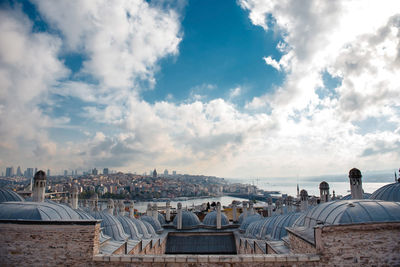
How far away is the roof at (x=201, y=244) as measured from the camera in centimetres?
2057

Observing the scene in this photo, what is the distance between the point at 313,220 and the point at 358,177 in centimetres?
528

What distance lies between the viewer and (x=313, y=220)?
29.0 ft

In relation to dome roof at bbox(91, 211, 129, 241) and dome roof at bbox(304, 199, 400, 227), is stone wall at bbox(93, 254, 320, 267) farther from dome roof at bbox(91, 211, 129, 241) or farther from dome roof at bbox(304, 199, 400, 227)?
dome roof at bbox(91, 211, 129, 241)

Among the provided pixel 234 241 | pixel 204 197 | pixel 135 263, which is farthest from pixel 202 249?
pixel 204 197

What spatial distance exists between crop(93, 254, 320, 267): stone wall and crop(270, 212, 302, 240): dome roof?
25.5 feet

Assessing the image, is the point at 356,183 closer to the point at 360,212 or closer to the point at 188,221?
the point at 360,212

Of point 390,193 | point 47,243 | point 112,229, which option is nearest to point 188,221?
point 112,229

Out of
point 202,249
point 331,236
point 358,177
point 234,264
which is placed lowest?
point 202,249

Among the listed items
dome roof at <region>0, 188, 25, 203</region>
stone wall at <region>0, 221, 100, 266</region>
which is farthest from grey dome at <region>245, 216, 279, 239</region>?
dome roof at <region>0, 188, 25, 203</region>

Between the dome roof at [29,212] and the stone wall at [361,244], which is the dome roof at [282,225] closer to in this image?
the stone wall at [361,244]

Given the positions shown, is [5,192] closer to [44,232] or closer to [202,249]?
[44,232]

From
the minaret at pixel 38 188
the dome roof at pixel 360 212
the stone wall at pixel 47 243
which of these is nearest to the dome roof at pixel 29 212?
the stone wall at pixel 47 243

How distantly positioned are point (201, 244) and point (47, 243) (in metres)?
15.8

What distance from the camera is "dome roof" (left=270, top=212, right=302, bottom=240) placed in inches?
563
